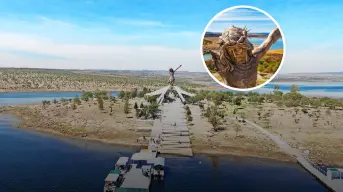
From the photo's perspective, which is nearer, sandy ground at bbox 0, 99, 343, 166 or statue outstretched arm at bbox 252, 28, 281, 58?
statue outstretched arm at bbox 252, 28, 281, 58

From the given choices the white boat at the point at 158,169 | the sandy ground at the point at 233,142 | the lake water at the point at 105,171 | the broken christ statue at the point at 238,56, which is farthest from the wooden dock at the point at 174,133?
the broken christ statue at the point at 238,56

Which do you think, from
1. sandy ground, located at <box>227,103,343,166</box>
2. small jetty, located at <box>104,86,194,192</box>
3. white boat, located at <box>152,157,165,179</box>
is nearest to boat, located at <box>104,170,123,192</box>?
small jetty, located at <box>104,86,194,192</box>

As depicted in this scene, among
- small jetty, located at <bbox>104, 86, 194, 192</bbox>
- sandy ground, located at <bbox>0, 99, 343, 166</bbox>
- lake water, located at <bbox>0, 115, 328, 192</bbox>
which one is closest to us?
small jetty, located at <bbox>104, 86, 194, 192</bbox>

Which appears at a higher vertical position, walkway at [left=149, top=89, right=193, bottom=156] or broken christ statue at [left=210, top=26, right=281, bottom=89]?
broken christ statue at [left=210, top=26, right=281, bottom=89]

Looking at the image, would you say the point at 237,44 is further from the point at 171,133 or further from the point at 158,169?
the point at 171,133

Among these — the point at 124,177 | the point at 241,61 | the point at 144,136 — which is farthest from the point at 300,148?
the point at 241,61

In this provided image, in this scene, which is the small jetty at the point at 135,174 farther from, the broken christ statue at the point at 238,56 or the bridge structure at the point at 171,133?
the broken christ statue at the point at 238,56

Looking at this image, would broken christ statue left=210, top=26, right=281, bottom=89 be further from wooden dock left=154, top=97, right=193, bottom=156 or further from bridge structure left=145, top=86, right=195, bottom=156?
wooden dock left=154, top=97, right=193, bottom=156

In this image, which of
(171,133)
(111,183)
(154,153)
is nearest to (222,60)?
(111,183)

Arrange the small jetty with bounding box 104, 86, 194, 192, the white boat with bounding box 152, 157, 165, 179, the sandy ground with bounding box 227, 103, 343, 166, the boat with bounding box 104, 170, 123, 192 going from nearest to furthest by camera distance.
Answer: the boat with bounding box 104, 170, 123, 192, the small jetty with bounding box 104, 86, 194, 192, the white boat with bounding box 152, 157, 165, 179, the sandy ground with bounding box 227, 103, 343, 166
